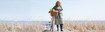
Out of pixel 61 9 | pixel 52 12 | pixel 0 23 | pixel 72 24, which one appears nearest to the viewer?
pixel 52 12

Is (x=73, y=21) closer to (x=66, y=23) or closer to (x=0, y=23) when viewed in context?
(x=66, y=23)

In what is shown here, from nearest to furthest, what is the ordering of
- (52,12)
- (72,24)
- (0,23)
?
1. (52,12)
2. (0,23)
3. (72,24)

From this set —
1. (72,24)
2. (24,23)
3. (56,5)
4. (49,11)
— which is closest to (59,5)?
(56,5)

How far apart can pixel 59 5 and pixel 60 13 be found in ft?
1.06

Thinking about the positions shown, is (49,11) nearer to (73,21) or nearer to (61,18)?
(61,18)

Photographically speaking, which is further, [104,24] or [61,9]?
[104,24]

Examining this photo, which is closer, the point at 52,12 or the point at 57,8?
the point at 52,12

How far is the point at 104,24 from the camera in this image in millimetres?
15422

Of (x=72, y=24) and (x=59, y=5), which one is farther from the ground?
(x=59, y=5)

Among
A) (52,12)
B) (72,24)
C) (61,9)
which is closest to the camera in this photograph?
(52,12)

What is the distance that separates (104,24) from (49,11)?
8276 millimetres

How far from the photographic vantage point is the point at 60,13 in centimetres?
892

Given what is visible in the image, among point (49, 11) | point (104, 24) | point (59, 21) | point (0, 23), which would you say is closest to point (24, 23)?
point (0, 23)

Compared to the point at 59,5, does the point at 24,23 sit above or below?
below
